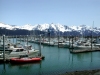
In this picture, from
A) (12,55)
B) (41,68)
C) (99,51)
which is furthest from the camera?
(99,51)

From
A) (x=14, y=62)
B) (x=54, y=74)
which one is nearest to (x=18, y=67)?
(x=14, y=62)

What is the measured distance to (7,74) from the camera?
37.3 m

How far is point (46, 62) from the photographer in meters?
47.1

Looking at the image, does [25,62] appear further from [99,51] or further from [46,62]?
[99,51]

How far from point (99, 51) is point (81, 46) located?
6314mm

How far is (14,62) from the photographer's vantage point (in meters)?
44.2

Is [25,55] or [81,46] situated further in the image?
[81,46]

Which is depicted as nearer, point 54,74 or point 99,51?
point 54,74

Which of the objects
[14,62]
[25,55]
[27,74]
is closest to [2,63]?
[14,62]

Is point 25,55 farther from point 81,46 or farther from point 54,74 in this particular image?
point 81,46

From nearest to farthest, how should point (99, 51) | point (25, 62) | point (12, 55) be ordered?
point (25, 62)
point (12, 55)
point (99, 51)

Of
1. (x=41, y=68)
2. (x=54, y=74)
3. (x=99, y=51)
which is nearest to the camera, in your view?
(x=54, y=74)

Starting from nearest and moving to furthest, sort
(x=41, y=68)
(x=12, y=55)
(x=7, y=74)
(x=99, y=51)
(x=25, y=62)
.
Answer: (x=7, y=74), (x=41, y=68), (x=25, y=62), (x=12, y=55), (x=99, y=51)

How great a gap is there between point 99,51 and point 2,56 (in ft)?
112
